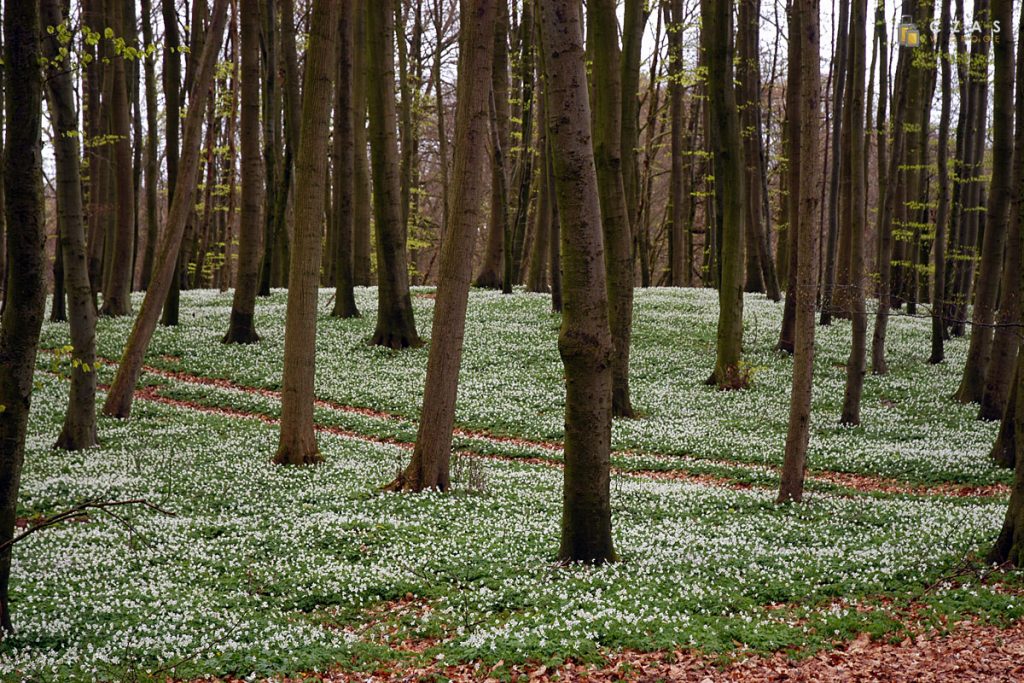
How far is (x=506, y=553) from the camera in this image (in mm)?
9164

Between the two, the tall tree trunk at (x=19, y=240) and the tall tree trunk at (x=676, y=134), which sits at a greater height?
the tall tree trunk at (x=676, y=134)

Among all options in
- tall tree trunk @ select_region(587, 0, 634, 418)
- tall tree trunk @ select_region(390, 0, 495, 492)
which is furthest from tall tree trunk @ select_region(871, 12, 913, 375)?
tall tree trunk @ select_region(390, 0, 495, 492)

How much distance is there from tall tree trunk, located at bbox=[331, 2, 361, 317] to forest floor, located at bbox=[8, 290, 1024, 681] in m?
8.37

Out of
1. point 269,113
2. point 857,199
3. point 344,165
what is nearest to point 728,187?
point 857,199

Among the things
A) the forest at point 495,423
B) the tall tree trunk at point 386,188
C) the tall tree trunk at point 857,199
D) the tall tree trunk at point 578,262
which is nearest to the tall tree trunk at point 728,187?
the forest at point 495,423

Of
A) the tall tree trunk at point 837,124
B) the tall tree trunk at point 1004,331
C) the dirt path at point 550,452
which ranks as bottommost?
the dirt path at point 550,452

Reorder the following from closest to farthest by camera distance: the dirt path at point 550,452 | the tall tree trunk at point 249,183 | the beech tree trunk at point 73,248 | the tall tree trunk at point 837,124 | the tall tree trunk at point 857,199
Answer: the beech tree trunk at point 73,248, the dirt path at point 550,452, the tall tree trunk at point 857,199, the tall tree trunk at point 249,183, the tall tree trunk at point 837,124

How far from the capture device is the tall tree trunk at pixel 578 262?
8.04 meters

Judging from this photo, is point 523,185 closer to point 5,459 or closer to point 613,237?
point 613,237

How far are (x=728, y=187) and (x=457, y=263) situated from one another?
10860 millimetres

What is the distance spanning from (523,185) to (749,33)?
36.2ft

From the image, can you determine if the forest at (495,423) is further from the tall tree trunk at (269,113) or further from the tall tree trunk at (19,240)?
the tall tree trunk at (269,113)

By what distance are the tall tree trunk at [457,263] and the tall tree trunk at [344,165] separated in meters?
13.0

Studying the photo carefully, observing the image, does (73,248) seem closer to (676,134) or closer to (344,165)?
(344,165)
